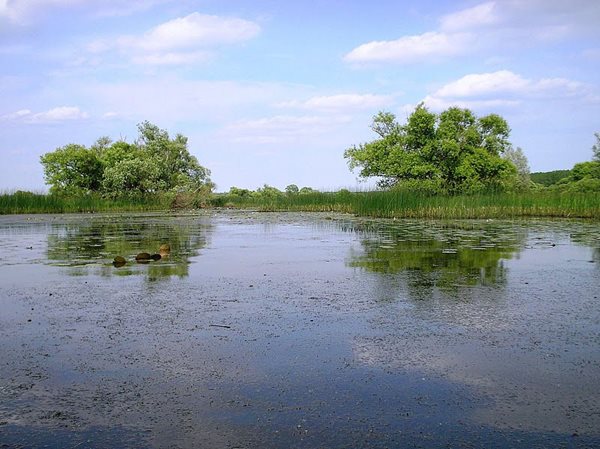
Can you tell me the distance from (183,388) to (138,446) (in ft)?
2.40

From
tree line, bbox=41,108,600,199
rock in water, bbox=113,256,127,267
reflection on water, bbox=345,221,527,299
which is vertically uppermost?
tree line, bbox=41,108,600,199

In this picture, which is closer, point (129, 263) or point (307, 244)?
point (129, 263)

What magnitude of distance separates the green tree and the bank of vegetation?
0.08 m

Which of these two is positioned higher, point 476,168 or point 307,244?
point 476,168

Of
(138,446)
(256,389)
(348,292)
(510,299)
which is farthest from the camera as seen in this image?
(348,292)

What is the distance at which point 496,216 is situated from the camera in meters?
23.4

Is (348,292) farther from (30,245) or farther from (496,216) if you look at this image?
(496,216)

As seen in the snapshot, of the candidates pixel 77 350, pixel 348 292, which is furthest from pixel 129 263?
pixel 77 350

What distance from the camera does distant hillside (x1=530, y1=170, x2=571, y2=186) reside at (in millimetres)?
74188

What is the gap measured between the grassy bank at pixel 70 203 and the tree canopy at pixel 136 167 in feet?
4.29

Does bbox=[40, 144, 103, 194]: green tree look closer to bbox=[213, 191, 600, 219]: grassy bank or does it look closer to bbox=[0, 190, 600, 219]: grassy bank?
bbox=[0, 190, 600, 219]: grassy bank

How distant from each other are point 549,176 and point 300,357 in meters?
82.2

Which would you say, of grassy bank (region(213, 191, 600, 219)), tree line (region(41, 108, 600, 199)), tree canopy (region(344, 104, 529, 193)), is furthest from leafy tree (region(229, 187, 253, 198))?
grassy bank (region(213, 191, 600, 219))

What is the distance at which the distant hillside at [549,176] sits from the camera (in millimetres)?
74188
